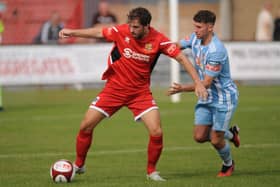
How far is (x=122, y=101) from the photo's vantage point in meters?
11.0

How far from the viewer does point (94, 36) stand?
10781 millimetres

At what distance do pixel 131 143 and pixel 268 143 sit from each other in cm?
224

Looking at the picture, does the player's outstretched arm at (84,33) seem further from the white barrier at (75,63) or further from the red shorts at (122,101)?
the white barrier at (75,63)

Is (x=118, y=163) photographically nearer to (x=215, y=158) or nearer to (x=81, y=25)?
(x=215, y=158)

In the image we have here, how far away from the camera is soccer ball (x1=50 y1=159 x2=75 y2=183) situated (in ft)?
34.6

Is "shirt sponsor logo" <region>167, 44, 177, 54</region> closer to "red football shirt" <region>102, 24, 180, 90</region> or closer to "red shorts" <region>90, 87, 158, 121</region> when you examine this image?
"red football shirt" <region>102, 24, 180, 90</region>

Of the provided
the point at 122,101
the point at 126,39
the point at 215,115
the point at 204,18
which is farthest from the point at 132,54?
the point at 215,115

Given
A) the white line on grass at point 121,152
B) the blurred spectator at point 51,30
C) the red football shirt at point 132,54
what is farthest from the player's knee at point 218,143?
the blurred spectator at point 51,30

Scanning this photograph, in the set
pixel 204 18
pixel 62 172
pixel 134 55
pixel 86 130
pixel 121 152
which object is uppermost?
pixel 204 18

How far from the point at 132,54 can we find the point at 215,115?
1.30 meters

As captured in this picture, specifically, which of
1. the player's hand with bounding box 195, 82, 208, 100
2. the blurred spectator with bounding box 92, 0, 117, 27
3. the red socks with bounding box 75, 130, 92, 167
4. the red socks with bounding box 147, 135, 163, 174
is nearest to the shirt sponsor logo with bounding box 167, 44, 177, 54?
the player's hand with bounding box 195, 82, 208, 100

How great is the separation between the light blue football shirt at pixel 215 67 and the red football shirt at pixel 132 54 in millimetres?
385

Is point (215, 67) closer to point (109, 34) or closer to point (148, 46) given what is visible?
point (148, 46)

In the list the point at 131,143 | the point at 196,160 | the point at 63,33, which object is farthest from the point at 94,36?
the point at 131,143
